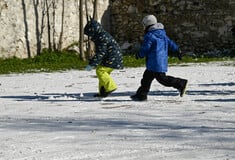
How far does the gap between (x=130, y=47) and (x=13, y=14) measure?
17.6 feet

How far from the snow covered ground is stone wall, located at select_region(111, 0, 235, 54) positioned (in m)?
12.0

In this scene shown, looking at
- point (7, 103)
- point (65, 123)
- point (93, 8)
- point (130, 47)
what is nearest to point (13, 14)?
point (93, 8)

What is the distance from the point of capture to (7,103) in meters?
7.91

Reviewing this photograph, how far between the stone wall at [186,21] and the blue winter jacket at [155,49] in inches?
534

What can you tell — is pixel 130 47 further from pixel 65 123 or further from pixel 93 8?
pixel 65 123

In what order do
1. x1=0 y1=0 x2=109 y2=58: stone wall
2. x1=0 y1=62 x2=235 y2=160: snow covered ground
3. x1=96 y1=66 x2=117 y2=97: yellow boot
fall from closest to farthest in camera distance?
1. x1=0 y1=62 x2=235 y2=160: snow covered ground
2. x1=96 y1=66 x2=117 y2=97: yellow boot
3. x1=0 y1=0 x2=109 y2=58: stone wall

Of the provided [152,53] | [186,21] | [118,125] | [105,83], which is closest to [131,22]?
[186,21]

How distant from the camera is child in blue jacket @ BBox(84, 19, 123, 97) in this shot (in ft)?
27.8

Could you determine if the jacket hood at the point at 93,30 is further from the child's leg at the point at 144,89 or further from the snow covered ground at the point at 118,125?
the child's leg at the point at 144,89

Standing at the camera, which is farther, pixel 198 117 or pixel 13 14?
pixel 13 14

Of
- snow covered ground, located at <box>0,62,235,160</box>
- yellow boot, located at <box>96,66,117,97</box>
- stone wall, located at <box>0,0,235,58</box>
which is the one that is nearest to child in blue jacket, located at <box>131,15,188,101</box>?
snow covered ground, located at <box>0,62,235,160</box>

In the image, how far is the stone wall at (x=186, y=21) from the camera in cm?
2134

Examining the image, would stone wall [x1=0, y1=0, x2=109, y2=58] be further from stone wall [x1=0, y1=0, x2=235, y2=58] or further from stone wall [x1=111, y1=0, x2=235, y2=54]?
stone wall [x1=111, y1=0, x2=235, y2=54]

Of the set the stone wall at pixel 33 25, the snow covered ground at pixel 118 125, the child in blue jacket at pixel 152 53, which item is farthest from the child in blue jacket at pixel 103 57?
the stone wall at pixel 33 25
